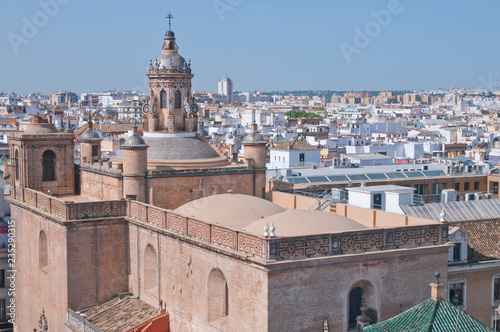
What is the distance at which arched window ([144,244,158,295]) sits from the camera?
2823 centimetres

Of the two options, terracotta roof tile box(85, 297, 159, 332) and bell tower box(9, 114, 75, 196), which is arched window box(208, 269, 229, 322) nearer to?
terracotta roof tile box(85, 297, 159, 332)

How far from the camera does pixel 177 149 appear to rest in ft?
107

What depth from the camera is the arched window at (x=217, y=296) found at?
2381 centimetres

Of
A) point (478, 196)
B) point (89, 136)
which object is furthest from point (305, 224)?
point (89, 136)

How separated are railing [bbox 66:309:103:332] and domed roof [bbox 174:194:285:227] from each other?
17.7 ft

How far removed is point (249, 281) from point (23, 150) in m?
17.2

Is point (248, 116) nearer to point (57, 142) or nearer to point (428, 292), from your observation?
point (57, 142)

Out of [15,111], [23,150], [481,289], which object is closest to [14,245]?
[23,150]

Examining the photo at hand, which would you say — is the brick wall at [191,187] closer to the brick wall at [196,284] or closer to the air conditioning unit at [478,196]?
the brick wall at [196,284]

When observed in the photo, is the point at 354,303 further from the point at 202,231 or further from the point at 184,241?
the point at 184,241

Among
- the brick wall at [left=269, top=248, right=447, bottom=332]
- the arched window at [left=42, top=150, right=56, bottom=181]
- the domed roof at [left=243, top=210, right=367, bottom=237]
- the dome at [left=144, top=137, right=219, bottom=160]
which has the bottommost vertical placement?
the brick wall at [left=269, top=248, right=447, bottom=332]

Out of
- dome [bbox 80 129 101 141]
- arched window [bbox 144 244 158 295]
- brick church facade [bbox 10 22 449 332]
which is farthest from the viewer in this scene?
dome [bbox 80 129 101 141]

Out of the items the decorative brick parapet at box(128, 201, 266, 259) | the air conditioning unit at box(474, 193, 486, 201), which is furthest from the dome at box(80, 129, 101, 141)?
the air conditioning unit at box(474, 193, 486, 201)

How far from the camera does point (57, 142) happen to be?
35.3 m
